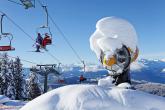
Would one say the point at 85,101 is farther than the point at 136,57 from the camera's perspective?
No

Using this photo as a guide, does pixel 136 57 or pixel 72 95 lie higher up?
pixel 136 57

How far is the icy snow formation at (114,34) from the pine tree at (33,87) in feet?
219

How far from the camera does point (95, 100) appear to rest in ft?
15.1

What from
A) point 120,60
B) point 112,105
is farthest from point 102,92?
point 120,60

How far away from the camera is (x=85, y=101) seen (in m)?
4.61

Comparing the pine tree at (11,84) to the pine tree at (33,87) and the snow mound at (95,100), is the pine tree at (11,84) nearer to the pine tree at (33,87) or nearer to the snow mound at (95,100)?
the pine tree at (33,87)

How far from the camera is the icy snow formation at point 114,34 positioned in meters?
6.51

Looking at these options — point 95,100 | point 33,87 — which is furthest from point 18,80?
point 95,100

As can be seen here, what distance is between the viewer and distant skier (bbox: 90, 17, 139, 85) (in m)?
6.53

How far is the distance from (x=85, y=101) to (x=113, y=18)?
2.40 m

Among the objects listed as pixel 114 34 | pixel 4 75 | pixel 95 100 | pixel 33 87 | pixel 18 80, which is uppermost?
pixel 114 34

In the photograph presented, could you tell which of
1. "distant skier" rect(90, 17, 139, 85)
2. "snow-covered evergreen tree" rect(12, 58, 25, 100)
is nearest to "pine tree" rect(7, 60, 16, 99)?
"snow-covered evergreen tree" rect(12, 58, 25, 100)

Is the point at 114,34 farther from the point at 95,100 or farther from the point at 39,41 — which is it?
the point at 39,41

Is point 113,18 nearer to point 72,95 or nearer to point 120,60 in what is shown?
point 120,60
